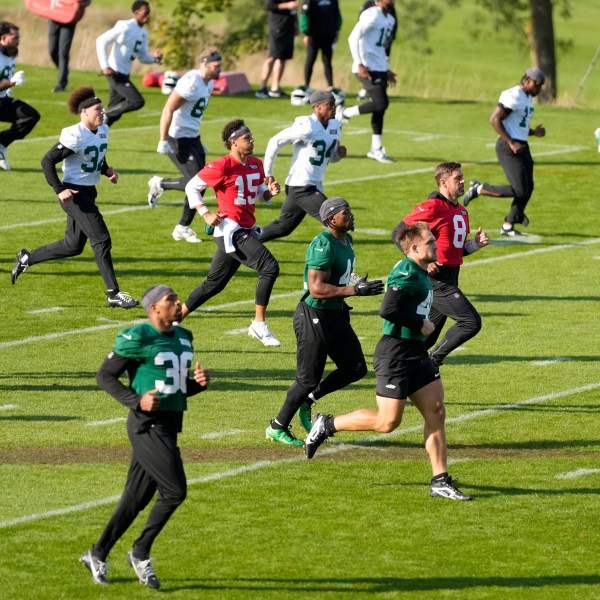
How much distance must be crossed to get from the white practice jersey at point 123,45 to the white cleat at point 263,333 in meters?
10.1

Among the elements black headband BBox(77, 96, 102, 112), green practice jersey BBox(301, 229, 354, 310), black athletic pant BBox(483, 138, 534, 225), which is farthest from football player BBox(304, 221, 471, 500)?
black athletic pant BBox(483, 138, 534, 225)

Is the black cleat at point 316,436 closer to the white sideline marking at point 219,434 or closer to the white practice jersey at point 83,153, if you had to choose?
the white sideline marking at point 219,434

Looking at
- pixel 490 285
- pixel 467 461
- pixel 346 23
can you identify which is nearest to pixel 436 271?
pixel 467 461

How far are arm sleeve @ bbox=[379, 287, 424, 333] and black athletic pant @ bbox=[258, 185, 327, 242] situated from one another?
6748 millimetres

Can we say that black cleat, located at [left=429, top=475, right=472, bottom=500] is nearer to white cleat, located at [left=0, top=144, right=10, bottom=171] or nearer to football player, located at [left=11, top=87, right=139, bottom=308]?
football player, located at [left=11, top=87, right=139, bottom=308]

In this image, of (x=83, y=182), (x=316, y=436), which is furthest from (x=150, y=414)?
(x=83, y=182)

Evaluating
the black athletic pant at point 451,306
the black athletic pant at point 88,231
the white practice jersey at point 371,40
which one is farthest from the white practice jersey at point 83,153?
→ the white practice jersey at point 371,40

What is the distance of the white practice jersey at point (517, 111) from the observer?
21.1 metres

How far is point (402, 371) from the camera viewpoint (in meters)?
11.3

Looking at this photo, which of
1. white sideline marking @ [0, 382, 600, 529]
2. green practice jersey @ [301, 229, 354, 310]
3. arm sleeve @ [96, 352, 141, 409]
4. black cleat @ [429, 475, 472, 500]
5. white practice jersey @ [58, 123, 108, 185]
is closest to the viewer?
arm sleeve @ [96, 352, 141, 409]

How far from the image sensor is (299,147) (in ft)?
59.9

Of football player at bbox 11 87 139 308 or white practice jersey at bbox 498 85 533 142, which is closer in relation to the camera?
football player at bbox 11 87 139 308

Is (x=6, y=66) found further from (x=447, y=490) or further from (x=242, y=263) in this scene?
(x=447, y=490)

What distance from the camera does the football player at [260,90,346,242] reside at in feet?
59.1
